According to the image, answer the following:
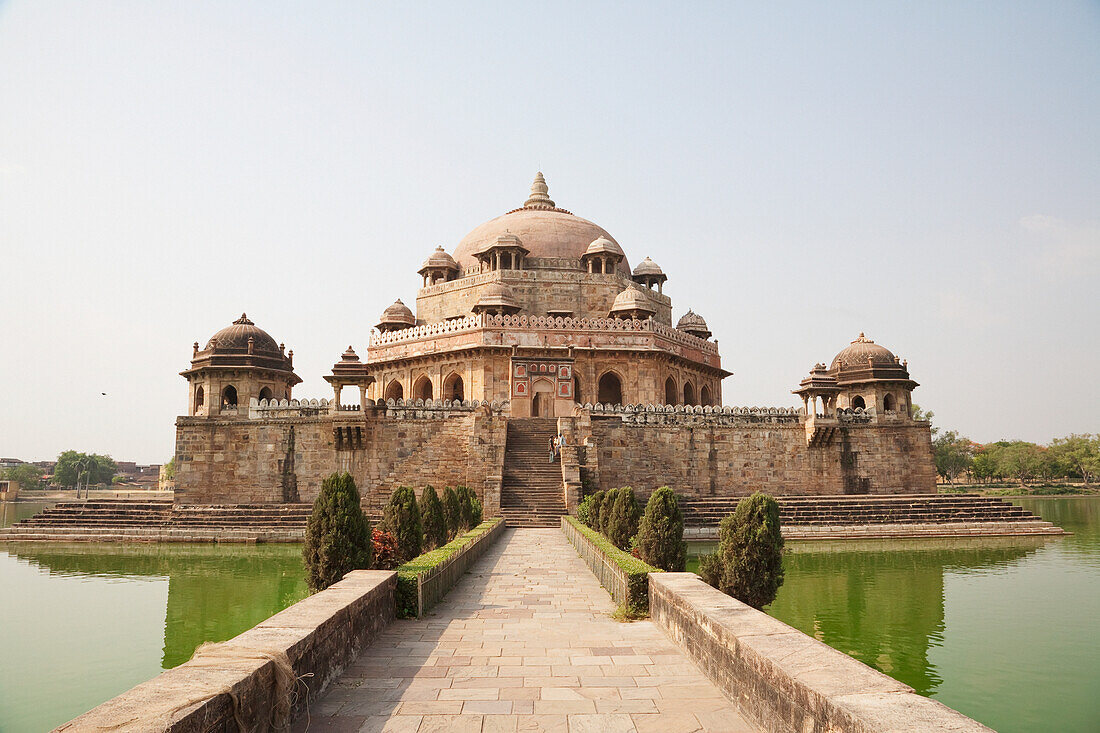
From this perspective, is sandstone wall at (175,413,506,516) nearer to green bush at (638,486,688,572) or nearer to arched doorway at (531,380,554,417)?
arched doorway at (531,380,554,417)

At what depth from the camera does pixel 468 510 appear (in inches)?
739

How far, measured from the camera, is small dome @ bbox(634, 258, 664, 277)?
37094 mm

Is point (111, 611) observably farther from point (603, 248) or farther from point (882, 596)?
point (603, 248)

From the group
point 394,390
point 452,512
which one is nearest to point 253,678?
point 452,512

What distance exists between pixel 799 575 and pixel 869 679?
12890mm

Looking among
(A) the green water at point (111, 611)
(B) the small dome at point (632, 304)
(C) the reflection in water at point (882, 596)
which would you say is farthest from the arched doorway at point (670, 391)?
(A) the green water at point (111, 611)

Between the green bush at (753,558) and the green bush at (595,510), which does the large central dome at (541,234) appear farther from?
the green bush at (753,558)

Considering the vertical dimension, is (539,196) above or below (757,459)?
above

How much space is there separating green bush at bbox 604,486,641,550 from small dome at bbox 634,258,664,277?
22821 mm

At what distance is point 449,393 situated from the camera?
3198 centimetres

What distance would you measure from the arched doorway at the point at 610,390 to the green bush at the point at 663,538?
69.4 ft

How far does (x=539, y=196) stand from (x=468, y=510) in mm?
25993

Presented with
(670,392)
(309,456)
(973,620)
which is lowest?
(973,620)

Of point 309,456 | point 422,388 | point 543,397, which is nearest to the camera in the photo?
point 309,456
